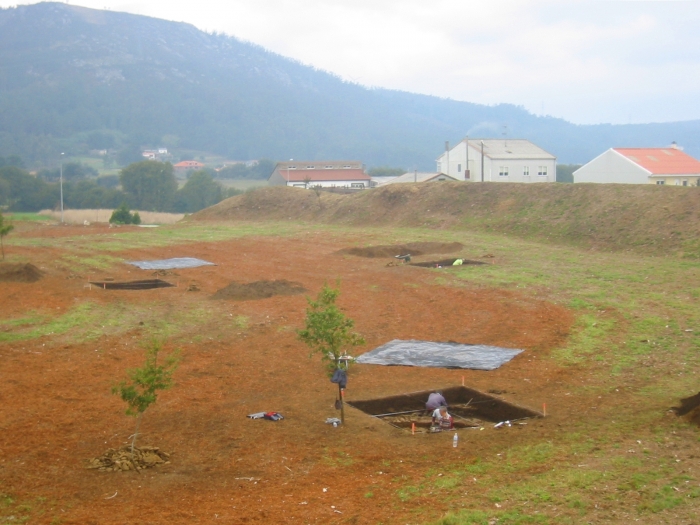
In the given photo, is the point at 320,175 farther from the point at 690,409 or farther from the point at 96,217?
the point at 690,409

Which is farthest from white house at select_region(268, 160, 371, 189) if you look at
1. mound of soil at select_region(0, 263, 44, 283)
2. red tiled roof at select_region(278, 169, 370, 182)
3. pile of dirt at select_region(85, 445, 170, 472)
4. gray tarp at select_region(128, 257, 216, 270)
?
pile of dirt at select_region(85, 445, 170, 472)

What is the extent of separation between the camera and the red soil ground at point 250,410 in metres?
8.33

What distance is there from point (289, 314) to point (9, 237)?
27.1 m

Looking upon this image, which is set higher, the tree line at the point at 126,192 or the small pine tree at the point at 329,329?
the tree line at the point at 126,192

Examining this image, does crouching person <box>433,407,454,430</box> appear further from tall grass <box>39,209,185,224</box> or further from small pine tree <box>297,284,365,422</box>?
tall grass <box>39,209,185,224</box>

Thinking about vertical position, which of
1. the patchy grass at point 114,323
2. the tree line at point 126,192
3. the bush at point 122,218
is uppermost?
the tree line at point 126,192

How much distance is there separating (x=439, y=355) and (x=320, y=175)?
7212 centimetres

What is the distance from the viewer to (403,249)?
33.3 metres

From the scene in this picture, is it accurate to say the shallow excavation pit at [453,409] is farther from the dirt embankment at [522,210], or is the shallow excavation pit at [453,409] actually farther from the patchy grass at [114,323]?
the dirt embankment at [522,210]

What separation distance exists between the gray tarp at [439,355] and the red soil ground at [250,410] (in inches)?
11.8

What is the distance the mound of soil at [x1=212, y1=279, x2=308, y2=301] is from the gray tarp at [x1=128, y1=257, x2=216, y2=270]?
619cm

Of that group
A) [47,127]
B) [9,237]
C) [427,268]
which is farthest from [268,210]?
[47,127]

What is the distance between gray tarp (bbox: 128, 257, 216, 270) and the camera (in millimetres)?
28328

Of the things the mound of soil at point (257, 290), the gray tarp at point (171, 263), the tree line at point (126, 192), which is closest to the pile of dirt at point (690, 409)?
the mound of soil at point (257, 290)
